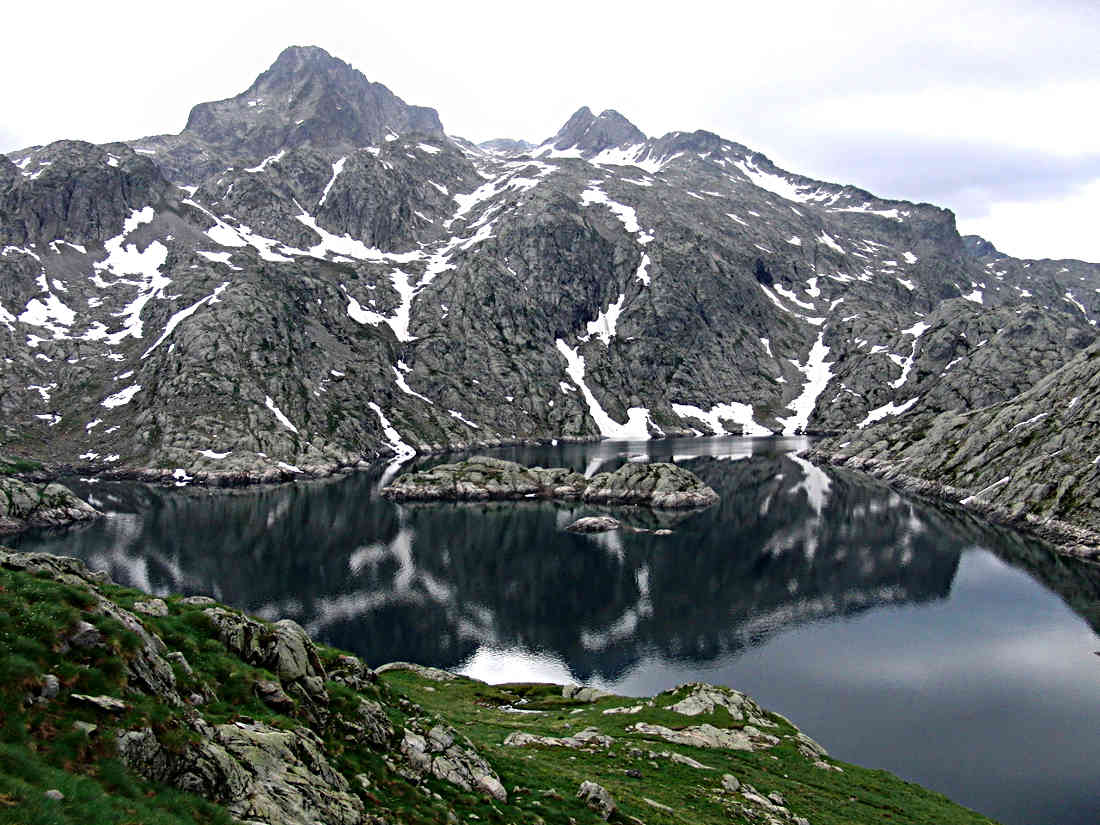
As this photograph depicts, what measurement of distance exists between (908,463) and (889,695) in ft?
432

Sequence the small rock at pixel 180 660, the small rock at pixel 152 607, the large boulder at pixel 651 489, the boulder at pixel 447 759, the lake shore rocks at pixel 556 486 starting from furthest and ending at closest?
the lake shore rocks at pixel 556 486, the large boulder at pixel 651 489, the boulder at pixel 447 759, the small rock at pixel 152 607, the small rock at pixel 180 660

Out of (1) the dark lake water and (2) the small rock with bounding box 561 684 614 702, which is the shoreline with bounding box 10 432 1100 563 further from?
(2) the small rock with bounding box 561 684 614 702

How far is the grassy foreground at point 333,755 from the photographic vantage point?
12898 millimetres

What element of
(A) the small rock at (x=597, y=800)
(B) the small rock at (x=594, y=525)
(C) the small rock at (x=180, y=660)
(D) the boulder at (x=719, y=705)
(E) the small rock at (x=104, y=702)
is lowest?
(B) the small rock at (x=594, y=525)

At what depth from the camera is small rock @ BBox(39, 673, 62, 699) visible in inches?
549

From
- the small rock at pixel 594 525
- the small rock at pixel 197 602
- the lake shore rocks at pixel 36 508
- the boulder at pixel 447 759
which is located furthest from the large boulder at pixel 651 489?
the small rock at pixel 197 602

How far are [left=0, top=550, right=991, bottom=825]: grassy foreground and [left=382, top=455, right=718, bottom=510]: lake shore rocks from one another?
10527cm

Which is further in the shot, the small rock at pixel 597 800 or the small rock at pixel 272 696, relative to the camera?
the small rock at pixel 597 800

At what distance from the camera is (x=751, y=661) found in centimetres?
6900

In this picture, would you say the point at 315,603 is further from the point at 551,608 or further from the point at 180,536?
the point at 180,536

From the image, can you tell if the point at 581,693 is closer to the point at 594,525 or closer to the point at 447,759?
the point at 447,759

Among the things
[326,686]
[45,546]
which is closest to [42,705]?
[326,686]

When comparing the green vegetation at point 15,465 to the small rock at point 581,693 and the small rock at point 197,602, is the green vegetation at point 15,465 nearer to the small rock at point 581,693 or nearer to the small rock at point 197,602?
the small rock at point 581,693

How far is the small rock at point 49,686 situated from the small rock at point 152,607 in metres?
7.01
